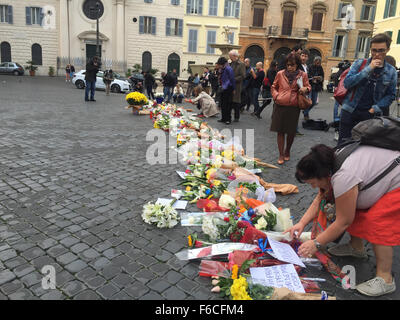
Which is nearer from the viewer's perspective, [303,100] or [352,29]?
[303,100]

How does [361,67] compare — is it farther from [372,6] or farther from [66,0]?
[372,6]

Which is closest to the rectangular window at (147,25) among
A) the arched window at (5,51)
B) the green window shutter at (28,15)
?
the green window shutter at (28,15)

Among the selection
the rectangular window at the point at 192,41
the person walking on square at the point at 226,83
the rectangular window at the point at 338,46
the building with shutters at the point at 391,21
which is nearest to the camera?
the person walking on square at the point at 226,83

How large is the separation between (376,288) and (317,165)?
1077 mm

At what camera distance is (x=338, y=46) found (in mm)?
38062

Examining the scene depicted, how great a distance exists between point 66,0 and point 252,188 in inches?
1443

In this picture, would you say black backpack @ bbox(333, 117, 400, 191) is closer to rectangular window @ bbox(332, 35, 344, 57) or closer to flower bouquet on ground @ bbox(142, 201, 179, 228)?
flower bouquet on ground @ bbox(142, 201, 179, 228)

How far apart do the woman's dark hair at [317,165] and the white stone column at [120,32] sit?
35911mm

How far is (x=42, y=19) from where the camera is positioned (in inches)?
1356

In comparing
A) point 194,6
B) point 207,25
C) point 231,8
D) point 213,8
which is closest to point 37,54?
point 194,6

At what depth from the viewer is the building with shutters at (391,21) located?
29.9 m

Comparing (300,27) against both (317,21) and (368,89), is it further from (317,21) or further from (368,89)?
(368,89)

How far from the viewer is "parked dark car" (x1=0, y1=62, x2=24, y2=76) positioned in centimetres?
3173

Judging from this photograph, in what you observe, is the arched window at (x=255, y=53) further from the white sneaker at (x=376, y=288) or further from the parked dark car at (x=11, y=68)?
Answer: the white sneaker at (x=376, y=288)
